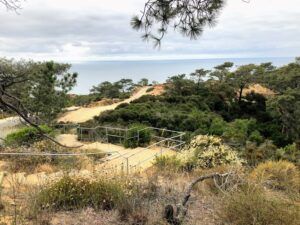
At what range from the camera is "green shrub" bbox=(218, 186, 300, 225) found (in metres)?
3.79

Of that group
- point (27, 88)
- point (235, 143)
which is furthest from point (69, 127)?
point (235, 143)

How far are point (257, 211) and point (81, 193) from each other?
2.16 metres

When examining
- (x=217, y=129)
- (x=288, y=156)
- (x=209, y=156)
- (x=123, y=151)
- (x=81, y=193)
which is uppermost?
(x=81, y=193)

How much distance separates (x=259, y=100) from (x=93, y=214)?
35255 millimetres

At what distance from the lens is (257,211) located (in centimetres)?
388

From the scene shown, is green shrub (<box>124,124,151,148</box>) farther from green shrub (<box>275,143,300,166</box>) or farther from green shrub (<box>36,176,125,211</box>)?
green shrub (<box>36,176,125,211</box>)

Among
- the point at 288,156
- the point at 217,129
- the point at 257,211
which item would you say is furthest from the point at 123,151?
the point at 257,211

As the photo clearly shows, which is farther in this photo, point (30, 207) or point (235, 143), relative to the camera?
point (235, 143)

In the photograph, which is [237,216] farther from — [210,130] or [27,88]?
[27,88]

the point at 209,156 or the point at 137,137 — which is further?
the point at 137,137

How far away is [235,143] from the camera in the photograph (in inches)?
685

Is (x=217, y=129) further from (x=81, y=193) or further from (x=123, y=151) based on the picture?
(x=81, y=193)

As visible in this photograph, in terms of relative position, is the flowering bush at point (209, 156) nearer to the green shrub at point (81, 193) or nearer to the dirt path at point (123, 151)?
the dirt path at point (123, 151)

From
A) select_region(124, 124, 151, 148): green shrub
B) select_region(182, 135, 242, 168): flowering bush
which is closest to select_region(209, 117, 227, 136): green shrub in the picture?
select_region(124, 124, 151, 148): green shrub
